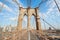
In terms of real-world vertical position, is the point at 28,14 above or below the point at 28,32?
above

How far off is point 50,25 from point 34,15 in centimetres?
200

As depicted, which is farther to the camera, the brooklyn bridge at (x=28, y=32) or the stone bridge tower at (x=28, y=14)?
the stone bridge tower at (x=28, y=14)

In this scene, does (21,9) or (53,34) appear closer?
(53,34)

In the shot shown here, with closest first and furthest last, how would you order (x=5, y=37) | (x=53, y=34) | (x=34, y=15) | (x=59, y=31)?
(x=5, y=37)
(x=53, y=34)
(x=59, y=31)
(x=34, y=15)

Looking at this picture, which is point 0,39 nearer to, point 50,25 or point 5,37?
point 5,37

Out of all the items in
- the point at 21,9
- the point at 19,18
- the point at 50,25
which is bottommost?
the point at 50,25

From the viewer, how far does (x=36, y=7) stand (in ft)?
39.6

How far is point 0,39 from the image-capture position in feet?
28.5

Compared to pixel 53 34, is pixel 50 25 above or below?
above

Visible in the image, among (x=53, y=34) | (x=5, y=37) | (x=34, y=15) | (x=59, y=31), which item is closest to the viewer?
(x=5, y=37)

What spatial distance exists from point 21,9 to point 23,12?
1.32ft

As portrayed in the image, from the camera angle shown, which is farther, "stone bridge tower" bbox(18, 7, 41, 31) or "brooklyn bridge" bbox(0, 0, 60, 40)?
"stone bridge tower" bbox(18, 7, 41, 31)

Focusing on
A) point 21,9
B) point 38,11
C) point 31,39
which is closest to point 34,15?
point 38,11

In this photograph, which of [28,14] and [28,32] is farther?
[28,14]
